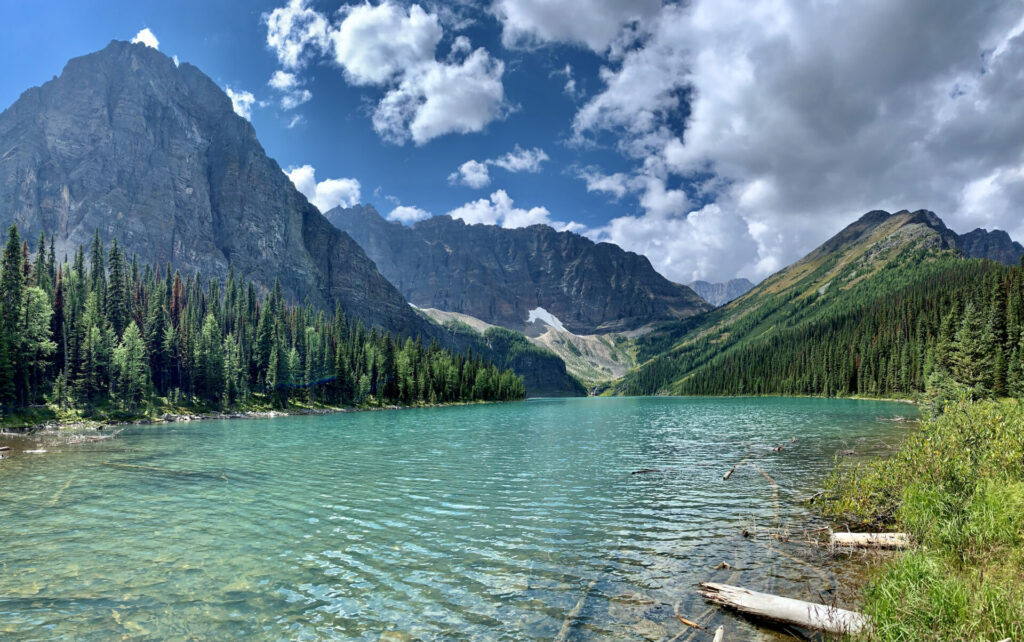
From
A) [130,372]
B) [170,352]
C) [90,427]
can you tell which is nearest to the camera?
[90,427]

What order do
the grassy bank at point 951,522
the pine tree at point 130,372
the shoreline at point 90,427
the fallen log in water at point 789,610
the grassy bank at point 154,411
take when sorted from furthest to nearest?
the pine tree at point 130,372, the grassy bank at point 154,411, the shoreline at point 90,427, the fallen log in water at point 789,610, the grassy bank at point 951,522

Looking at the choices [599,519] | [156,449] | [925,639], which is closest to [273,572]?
[599,519]

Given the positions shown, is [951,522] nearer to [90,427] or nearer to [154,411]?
[90,427]

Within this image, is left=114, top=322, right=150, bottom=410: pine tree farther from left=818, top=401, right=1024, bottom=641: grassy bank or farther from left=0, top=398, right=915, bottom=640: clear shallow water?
left=818, top=401, right=1024, bottom=641: grassy bank

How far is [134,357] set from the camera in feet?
309

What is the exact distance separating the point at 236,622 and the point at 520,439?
153ft

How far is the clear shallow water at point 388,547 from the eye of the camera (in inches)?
495

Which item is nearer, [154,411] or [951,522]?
[951,522]

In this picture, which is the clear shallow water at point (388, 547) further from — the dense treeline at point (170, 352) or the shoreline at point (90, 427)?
Answer: the dense treeline at point (170, 352)

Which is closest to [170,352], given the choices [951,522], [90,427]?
[90,427]

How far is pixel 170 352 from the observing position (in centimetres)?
11619

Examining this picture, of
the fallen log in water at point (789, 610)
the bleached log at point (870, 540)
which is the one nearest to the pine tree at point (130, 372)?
the fallen log in water at point (789, 610)

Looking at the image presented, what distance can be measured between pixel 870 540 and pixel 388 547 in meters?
16.9

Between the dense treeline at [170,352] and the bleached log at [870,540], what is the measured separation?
9254cm
